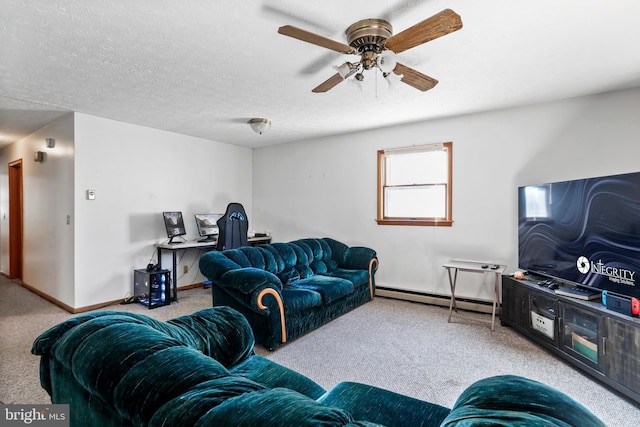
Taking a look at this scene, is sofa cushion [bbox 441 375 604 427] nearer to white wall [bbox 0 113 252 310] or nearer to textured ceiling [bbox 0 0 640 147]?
textured ceiling [bbox 0 0 640 147]

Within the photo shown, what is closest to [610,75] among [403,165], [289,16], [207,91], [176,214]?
[403,165]

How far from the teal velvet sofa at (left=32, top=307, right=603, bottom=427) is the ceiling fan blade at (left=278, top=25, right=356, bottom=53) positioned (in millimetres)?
1598

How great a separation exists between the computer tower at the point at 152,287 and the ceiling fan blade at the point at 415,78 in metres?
3.75

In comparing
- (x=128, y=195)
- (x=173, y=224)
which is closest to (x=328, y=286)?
(x=173, y=224)

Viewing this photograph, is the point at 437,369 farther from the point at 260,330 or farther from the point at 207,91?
the point at 207,91

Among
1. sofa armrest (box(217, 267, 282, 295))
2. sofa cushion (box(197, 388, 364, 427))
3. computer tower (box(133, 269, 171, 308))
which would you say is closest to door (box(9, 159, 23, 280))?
computer tower (box(133, 269, 171, 308))

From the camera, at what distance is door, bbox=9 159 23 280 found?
550cm

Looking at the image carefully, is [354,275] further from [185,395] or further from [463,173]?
[185,395]

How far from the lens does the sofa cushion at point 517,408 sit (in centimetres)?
77

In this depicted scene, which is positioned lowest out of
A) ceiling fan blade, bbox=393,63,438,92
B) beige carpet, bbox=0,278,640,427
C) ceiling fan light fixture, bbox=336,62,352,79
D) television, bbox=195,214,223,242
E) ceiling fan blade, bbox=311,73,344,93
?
beige carpet, bbox=0,278,640,427

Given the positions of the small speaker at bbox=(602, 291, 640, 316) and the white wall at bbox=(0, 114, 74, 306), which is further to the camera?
the white wall at bbox=(0, 114, 74, 306)

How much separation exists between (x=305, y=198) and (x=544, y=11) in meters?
4.06

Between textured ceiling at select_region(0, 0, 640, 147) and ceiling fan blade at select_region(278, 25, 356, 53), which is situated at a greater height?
textured ceiling at select_region(0, 0, 640, 147)

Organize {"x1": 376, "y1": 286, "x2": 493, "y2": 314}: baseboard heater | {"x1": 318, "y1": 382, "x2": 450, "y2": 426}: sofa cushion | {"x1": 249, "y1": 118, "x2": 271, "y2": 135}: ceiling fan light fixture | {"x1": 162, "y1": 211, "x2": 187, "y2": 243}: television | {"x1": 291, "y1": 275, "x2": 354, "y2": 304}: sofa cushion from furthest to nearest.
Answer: {"x1": 162, "y1": 211, "x2": 187, "y2": 243}: television < {"x1": 249, "y1": 118, "x2": 271, "y2": 135}: ceiling fan light fixture < {"x1": 376, "y1": 286, "x2": 493, "y2": 314}: baseboard heater < {"x1": 291, "y1": 275, "x2": 354, "y2": 304}: sofa cushion < {"x1": 318, "y1": 382, "x2": 450, "y2": 426}: sofa cushion
